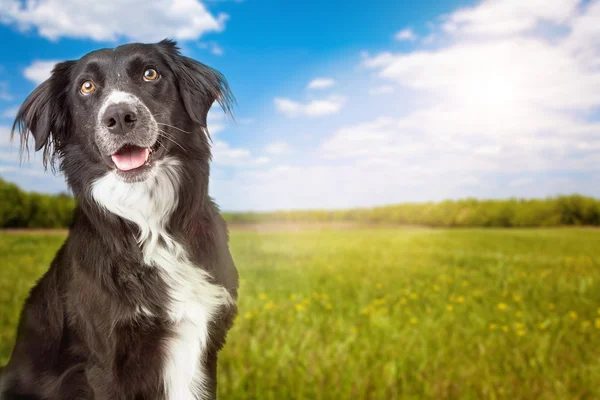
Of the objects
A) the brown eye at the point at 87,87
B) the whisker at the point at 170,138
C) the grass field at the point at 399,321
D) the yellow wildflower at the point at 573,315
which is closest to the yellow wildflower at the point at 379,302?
the grass field at the point at 399,321

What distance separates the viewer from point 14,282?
4.54 m

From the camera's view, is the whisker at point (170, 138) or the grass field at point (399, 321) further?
the grass field at point (399, 321)

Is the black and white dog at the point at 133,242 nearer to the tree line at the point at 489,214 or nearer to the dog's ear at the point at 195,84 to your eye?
the dog's ear at the point at 195,84

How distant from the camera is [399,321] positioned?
430 centimetres

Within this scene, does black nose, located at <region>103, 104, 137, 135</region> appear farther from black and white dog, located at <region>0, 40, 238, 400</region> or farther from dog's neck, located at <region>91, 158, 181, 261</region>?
dog's neck, located at <region>91, 158, 181, 261</region>

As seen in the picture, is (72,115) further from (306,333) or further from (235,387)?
(306,333)

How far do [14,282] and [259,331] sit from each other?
2.28 metres

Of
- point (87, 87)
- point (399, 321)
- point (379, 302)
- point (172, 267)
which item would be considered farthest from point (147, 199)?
point (379, 302)

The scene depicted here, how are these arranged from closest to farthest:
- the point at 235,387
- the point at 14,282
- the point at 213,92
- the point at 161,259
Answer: the point at 161,259 → the point at 213,92 → the point at 235,387 → the point at 14,282

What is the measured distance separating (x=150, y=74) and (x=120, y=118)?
30cm

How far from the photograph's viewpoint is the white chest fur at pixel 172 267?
6.51ft

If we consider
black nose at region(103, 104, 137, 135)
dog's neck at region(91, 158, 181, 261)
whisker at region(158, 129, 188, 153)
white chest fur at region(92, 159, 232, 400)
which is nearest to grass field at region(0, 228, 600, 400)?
white chest fur at region(92, 159, 232, 400)

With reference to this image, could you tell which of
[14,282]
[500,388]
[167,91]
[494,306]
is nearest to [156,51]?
[167,91]

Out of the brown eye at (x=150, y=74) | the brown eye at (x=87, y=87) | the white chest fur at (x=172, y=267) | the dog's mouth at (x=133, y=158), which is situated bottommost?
the white chest fur at (x=172, y=267)
